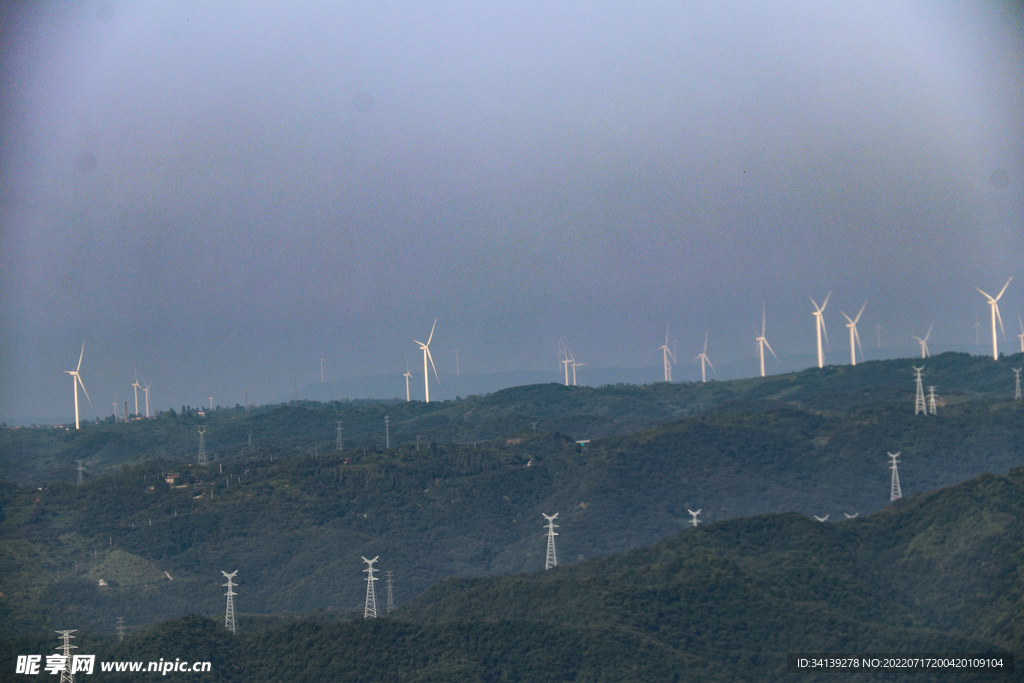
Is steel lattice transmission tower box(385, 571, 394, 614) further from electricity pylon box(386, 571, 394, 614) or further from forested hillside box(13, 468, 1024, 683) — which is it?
forested hillside box(13, 468, 1024, 683)

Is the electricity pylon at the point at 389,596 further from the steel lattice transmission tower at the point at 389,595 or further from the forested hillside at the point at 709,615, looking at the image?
the forested hillside at the point at 709,615

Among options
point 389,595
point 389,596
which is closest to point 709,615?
point 389,596

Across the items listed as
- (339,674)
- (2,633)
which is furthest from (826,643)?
(2,633)

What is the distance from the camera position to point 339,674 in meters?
105

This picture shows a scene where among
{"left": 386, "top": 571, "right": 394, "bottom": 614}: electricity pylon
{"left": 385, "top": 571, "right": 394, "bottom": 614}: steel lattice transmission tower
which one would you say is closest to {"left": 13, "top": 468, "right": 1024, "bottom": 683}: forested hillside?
{"left": 386, "top": 571, "right": 394, "bottom": 614}: electricity pylon

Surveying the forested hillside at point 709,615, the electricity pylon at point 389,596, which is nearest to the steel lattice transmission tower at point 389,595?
the electricity pylon at point 389,596

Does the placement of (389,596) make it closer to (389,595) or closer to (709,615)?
(389,595)

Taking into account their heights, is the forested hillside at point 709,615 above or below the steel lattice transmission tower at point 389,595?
above

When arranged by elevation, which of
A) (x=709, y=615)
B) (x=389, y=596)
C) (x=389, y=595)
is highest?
(x=709, y=615)

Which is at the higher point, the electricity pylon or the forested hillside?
the forested hillside

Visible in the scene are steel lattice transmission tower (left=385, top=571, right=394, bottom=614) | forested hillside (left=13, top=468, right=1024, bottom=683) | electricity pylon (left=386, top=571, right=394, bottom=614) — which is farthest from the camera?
steel lattice transmission tower (left=385, top=571, right=394, bottom=614)

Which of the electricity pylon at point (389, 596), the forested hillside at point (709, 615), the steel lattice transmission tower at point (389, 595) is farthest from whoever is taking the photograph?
the steel lattice transmission tower at point (389, 595)

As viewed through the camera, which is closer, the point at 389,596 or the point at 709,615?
the point at 709,615

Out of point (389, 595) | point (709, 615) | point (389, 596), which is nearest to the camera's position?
point (709, 615)
